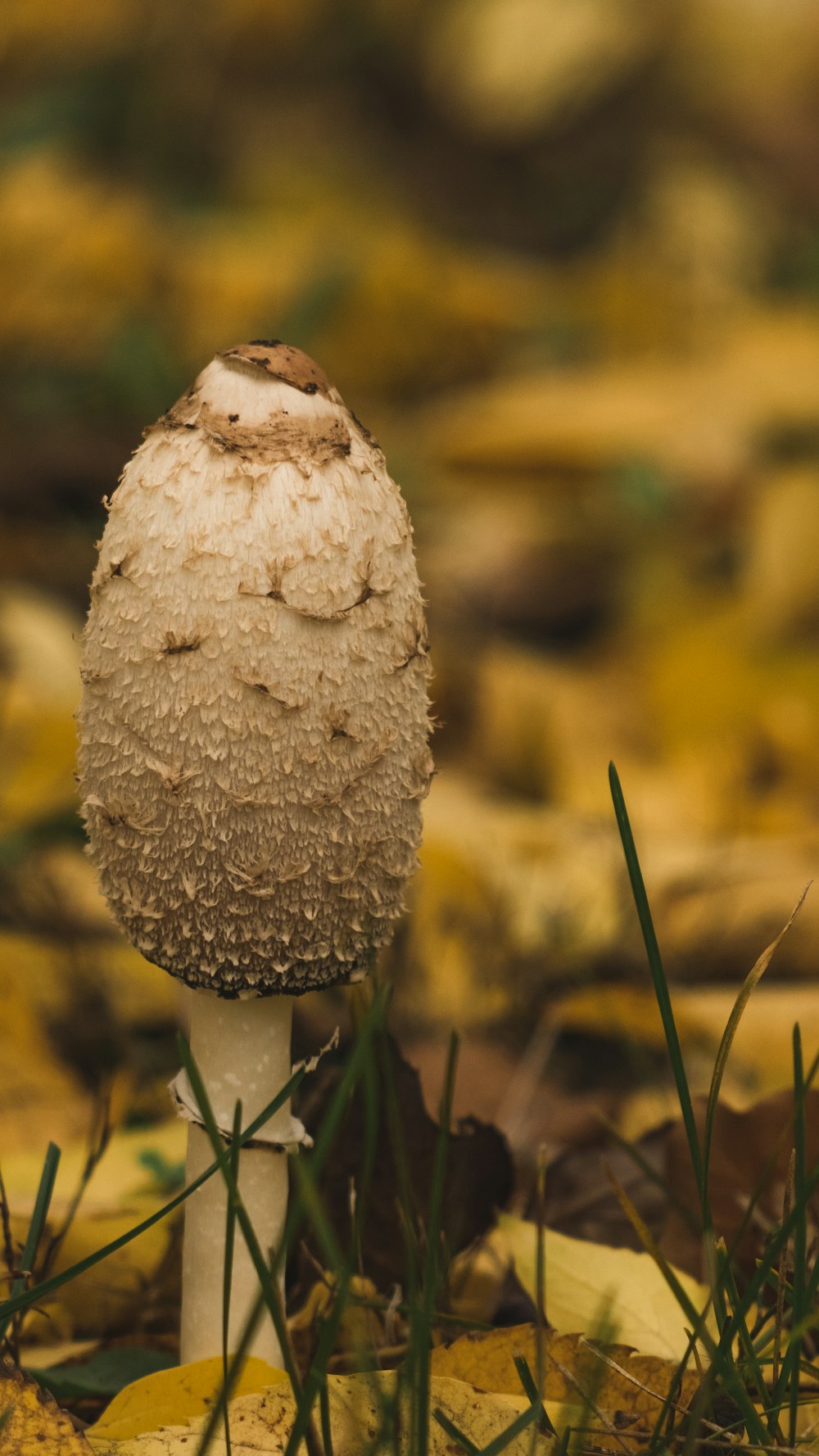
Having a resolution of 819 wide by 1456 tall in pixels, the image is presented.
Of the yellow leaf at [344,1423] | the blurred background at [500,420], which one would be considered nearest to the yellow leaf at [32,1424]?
the yellow leaf at [344,1423]

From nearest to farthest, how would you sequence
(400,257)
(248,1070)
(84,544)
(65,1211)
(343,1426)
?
(343,1426)
(248,1070)
(65,1211)
(84,544)
(400,257)

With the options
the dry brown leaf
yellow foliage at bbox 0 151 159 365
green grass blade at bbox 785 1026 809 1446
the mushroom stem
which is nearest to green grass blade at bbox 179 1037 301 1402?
the dry brown leaf

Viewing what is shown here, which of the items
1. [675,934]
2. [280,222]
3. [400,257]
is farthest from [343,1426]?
[280,222]

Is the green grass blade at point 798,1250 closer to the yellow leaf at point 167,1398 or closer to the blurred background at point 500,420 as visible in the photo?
the yellow leaf at point 167,1398

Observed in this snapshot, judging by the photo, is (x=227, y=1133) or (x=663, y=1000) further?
(x=227, y=1133)

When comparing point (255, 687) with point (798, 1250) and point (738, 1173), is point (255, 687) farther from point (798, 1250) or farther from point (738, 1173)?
point (738, 1173)

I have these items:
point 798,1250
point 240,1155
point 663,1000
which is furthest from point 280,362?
point 798,1250

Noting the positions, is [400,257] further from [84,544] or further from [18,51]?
[84,544]
